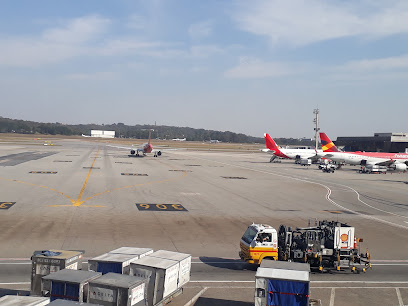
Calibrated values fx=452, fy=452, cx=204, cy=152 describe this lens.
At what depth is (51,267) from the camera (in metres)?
18.5

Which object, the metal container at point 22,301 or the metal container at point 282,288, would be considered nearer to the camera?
the metal container at point 22,301

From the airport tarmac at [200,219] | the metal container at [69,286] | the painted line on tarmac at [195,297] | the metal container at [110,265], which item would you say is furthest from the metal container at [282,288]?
the metal container at [69,286]

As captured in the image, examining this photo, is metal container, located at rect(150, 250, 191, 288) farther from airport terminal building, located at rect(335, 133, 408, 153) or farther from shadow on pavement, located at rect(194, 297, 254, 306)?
airport terminal building, located at rect(335, 133, 408, 153)

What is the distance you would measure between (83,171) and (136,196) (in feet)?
96.2

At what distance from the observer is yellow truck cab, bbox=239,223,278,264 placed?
2488 centimetres

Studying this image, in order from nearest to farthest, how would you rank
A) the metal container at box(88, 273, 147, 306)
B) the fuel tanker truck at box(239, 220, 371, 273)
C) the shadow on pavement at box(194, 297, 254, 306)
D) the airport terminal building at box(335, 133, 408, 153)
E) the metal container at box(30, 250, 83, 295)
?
the metal container at box(88, 273, 147, 306)
the metal container at box(30, 250, 83, 295)
the shadow on pavement at box(194, 297, 254, 306)
the fuel tanker truck at box(239, 220, 371, 273)
the airport terminal building at box(335, 133, 408, 153)

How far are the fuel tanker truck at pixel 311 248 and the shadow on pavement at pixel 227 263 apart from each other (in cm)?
86

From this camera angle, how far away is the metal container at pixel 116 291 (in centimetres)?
1545

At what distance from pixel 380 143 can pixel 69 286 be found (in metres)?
164

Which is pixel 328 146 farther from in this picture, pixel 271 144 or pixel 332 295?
pixel 332 295

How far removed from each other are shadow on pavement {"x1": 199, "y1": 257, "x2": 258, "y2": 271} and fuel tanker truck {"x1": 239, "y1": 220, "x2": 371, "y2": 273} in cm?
86

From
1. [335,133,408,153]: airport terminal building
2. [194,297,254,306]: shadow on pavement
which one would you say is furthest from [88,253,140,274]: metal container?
[335,133,408,153]: airport terminal building

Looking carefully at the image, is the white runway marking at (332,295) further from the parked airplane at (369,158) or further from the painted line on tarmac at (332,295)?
the parked airplane at (369,158)

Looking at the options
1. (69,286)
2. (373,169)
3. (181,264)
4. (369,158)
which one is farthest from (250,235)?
(369,158)
